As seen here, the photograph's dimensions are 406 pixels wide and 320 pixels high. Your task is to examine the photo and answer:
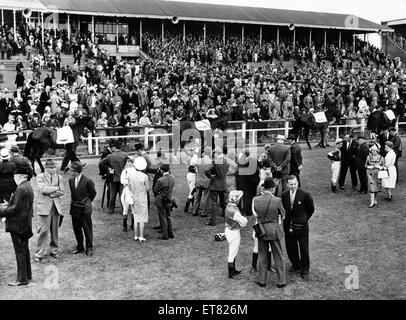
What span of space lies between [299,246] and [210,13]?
33.0 metres

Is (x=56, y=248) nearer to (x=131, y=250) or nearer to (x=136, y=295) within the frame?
(x=131, y=250)

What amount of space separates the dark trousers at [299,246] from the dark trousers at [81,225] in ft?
10.9

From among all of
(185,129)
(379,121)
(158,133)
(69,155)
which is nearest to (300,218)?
(69,155)

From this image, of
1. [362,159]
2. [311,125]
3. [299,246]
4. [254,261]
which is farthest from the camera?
[311,125]

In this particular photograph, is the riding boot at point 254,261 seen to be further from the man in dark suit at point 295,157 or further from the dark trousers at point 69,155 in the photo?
the dark trousers at point 69,155

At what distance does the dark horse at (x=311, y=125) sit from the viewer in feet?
62.3

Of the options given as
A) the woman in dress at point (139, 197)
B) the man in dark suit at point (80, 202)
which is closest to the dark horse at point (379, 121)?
the woman in dress at point (139, 197)

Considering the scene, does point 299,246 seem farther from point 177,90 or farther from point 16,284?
point 177,90

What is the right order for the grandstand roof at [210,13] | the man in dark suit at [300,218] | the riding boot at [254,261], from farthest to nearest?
the grandstand roof at [210,13]
the riding boot at [254,261]
the man in dark suit at [300,218]

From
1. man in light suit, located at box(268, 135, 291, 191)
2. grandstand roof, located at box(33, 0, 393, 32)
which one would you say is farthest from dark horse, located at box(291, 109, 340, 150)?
grandstand roof, located at box(33, 0, 393, 32)

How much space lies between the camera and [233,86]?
954 inches

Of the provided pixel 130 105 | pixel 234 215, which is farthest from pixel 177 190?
pixel 130 105

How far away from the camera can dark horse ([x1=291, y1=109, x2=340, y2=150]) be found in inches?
748

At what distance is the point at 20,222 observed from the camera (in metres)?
8.05
